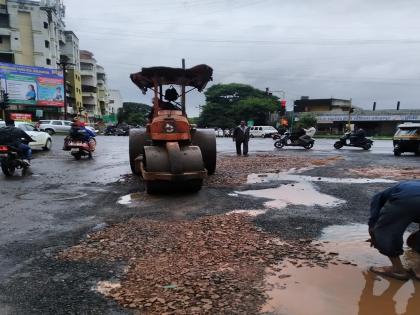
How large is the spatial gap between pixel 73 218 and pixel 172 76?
434cm

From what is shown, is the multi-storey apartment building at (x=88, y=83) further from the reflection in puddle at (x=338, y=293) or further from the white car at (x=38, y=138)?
the reflection in puddle at (x=338, y=293)

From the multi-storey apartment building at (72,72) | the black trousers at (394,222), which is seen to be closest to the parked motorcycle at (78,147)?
the black trousers at (394,222)

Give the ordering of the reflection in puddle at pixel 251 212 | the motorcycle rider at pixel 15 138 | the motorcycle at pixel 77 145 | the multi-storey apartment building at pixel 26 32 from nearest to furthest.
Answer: the reflection in puddle at pixel 251 212
the motorcycle rider at pixel 15 138
the motorcycle at pixel 77 145
the multi-storey apartment building at pixel 26 32

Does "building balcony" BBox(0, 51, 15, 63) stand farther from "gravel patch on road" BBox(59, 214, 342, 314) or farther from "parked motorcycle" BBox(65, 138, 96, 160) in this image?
"gravel patch on road" BBox(59, 214, 342, 314)

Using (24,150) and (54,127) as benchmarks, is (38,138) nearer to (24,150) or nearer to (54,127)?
(24,150)

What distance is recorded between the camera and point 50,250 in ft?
16.7

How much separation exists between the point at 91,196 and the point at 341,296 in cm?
602

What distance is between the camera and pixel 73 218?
6.74 metres

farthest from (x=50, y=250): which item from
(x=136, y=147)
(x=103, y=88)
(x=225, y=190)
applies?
(x=103, y=88)

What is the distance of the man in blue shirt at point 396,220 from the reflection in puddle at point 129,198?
4.83 m

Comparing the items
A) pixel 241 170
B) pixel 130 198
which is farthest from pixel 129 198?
pixel 241 170

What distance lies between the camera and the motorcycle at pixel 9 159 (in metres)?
11.7

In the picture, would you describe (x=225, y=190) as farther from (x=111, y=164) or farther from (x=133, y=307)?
(x=111, y=164)

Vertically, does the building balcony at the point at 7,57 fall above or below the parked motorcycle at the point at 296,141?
above
